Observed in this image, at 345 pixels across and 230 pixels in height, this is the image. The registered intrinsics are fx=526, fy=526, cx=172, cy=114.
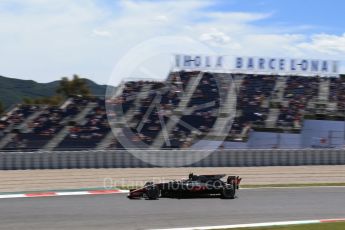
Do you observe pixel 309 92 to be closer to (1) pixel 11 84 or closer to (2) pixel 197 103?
(2) pixel 197 103

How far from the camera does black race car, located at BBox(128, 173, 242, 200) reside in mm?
13125

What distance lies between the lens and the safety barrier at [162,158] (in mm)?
19766

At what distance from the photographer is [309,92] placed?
138 ft

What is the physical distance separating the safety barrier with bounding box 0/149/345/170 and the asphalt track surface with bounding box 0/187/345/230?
6.46 metres

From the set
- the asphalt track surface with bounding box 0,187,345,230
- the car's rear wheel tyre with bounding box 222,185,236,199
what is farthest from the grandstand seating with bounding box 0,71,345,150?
the asphalt track surface with bounding box 0,187,345,230

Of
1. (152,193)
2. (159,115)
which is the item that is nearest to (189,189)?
(152,193)

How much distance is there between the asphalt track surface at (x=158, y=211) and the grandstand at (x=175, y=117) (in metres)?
10.8

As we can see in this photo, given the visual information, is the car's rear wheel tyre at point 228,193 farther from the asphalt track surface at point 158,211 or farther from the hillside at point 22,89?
the hillside at point 22,89

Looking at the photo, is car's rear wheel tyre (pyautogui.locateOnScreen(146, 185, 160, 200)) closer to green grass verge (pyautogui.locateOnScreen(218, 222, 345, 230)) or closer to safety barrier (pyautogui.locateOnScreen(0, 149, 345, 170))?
green grass verge (pyautogui.locateOnScreen(218, 222, 345, 230))

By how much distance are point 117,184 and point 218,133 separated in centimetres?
1341

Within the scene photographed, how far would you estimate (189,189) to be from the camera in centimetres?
1329

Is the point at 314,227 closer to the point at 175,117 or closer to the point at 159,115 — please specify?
the point at 159,115

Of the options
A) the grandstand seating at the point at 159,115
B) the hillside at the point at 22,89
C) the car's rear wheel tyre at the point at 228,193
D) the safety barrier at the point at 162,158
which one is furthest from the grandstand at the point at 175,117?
the hillside at the point at 22,89

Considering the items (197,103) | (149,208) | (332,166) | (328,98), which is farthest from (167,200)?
(328,98)
